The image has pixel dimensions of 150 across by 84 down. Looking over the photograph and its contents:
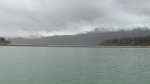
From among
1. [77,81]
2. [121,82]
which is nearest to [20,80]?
[77,81]

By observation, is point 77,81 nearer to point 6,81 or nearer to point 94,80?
point 94,80

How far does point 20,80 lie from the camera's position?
29922 millimetres

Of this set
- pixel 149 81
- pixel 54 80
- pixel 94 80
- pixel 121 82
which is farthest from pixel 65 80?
pixel 149 81

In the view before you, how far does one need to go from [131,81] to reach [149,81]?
1.99 m

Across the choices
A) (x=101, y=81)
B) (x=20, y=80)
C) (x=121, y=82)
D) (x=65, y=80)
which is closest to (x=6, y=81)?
(x=20, y=80)

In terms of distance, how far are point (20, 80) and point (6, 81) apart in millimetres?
1551

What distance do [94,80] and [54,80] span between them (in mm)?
4492

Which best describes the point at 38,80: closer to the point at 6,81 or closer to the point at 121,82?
the point at 6,81

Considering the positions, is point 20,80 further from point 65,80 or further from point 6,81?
point 65,80

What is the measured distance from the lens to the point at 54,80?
97.8 feet

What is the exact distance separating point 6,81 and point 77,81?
7.76 meters

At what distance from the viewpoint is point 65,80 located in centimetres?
2978

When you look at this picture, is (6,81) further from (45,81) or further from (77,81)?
(77,81)

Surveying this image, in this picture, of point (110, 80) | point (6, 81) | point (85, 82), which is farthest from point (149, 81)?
point (6, 81)
